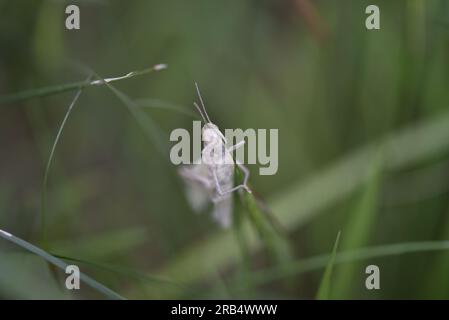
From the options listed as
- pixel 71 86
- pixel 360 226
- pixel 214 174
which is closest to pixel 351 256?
pixel 360 226

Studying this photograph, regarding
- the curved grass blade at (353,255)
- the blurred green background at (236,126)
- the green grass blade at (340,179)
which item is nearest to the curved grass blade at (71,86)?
the blurred green background at (236,126)

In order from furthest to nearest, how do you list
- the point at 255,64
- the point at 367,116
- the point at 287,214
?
the point at 255,64
the point at 367,116
the point at 287,214

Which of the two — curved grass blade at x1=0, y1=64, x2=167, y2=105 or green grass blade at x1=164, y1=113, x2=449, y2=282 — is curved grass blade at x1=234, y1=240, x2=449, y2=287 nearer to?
green grass blade at x1=164, y1=113, x2=449, y2=282

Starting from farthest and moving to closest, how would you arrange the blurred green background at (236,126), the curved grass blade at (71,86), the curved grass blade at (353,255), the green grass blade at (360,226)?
the blurred green background at (236,126) < the green grass blade at (360,226) < the curved grass blade at (353,255) < the curved grass blade at (71,86)

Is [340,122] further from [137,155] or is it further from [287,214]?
[137,155]

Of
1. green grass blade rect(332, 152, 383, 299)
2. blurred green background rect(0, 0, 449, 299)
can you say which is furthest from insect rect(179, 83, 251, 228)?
green grass blade rect(332, 152, 383, 299)

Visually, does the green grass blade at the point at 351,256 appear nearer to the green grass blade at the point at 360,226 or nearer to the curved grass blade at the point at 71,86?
the green grass blade at the point at 360,226
